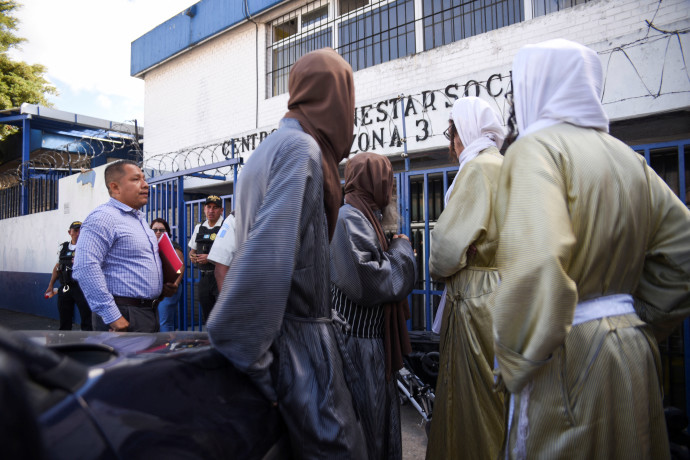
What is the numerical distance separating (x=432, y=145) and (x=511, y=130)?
12.6ft

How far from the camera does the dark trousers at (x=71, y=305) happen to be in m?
6.57

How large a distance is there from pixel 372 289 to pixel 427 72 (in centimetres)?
507

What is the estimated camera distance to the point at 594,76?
66.0 inches

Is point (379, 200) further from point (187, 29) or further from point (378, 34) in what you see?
point (187, 29)

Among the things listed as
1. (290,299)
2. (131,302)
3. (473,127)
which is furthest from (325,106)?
(131,302)

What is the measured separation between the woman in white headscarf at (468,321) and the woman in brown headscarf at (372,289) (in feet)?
0.81

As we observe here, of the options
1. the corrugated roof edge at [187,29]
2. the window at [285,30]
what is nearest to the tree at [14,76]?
the corrugated roof edge at [187,29]

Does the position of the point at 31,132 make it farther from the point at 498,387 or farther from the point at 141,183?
the point at 498,387

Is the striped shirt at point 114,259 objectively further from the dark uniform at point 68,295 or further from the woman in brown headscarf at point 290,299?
the dark uniform at point 68,295

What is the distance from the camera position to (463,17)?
6.42 metres

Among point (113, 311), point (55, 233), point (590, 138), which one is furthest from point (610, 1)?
point (55, 233)

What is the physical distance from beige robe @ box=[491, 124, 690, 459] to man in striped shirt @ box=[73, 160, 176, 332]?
2.50m

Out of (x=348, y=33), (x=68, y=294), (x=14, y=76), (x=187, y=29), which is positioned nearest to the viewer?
(x=68, y=294)

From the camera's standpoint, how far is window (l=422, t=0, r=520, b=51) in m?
6.00
